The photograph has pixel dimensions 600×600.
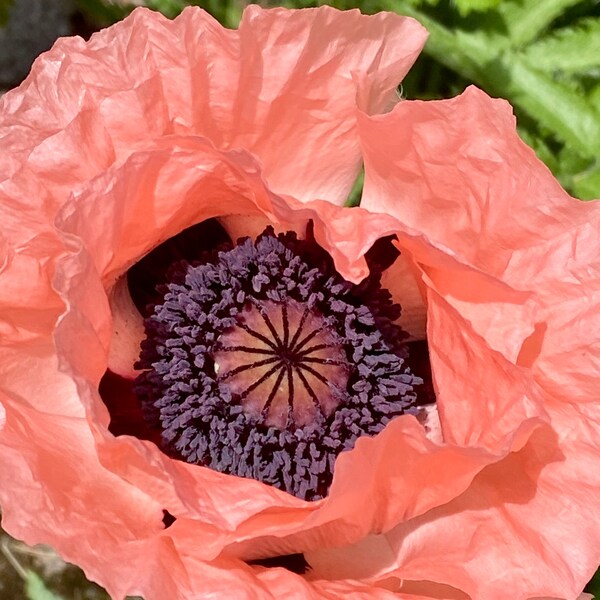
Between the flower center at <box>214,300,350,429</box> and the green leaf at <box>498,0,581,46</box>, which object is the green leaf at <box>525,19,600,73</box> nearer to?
the green leaf at <box>498,0,581,46</box>

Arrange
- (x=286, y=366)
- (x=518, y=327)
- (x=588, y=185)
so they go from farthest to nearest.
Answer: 1. (x=588, y=185)
2. (x=286, y=366)
3. (x=518, y=327)

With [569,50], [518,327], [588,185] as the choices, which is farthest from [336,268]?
[569,50]

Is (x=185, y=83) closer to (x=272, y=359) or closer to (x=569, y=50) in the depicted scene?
(x=272, y=359)

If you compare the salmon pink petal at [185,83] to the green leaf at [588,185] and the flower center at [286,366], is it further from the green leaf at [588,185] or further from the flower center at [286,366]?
the green leaf at [588,185]

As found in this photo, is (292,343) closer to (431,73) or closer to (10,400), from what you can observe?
(10,400)

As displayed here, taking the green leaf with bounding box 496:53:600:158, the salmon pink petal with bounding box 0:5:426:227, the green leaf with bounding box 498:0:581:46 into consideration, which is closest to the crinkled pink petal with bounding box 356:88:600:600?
the salmon pink petal with bounding box 0:5:426:227

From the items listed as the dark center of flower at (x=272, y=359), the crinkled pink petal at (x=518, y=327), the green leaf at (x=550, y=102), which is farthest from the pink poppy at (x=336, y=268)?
the green leaf at (x=550, y=102)
